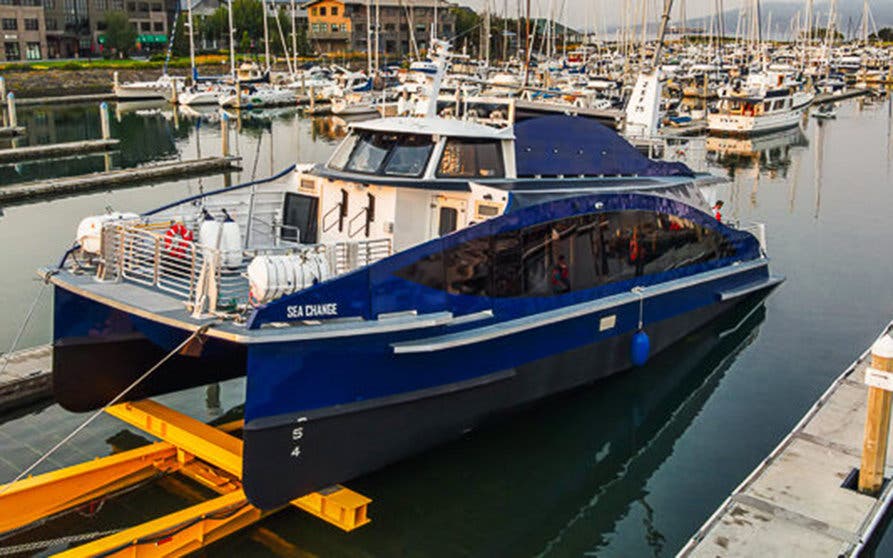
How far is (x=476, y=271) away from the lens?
10.5 meters

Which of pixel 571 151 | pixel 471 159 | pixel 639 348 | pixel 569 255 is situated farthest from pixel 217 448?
pixel 571 151

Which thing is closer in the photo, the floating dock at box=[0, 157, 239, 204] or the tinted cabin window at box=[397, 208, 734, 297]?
the tinted cabin window at box=[397, 208, 734, 297]

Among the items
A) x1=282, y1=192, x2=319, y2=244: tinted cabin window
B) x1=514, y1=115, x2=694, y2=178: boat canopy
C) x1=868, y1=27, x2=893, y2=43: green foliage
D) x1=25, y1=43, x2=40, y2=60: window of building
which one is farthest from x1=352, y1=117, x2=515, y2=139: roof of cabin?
x1=868, y1=27, x2=893, y2=43: green foliage

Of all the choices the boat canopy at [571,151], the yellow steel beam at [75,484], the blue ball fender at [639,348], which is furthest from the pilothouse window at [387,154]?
the yellow steel beam at [75,484]

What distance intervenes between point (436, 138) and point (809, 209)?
21813 millimetres

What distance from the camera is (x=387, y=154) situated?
1185cm

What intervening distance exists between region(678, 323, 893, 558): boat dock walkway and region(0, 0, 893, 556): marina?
0.03 m

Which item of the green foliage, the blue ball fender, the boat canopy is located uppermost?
the green foliage

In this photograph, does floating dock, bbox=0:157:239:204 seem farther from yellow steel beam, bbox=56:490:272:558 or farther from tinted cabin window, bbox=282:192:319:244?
yellow steel beam, bbox=56:490:272:558

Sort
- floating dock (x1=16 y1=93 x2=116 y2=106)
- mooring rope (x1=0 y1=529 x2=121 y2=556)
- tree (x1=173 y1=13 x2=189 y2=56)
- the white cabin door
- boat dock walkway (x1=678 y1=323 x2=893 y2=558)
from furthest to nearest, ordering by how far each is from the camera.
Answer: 1. tree (x1=173 y1=13 x2=189 y2=56)
2. floating dock (x1=16 y1=93 x2=116 y2=106)
3. the white cabin door
4. mooring rope (x1=0 y1=529 x2=121 y2=556)
5. boat dock walkway (x1=678 y1=323 x2=893 y2=558)

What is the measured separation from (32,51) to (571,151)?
88.5 metres

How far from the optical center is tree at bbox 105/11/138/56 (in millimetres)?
89125

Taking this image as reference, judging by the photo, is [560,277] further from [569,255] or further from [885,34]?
[885,34]

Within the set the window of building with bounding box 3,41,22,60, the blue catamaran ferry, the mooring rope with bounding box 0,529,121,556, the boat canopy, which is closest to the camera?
the mooring rope with bounding box 0,529,121,556
